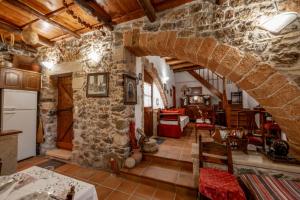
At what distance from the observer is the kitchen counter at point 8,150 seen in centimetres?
226

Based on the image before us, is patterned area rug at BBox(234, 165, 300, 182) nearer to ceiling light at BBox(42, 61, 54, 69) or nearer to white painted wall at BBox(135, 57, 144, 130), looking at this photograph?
white painted wall at BBox(135, 57, 144, 130)

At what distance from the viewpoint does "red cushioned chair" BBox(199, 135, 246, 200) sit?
1.49 meters

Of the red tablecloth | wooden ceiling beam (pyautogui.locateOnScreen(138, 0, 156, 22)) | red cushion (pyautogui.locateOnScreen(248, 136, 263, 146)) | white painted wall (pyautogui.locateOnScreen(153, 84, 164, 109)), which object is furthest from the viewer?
white painted wall (pyautogui.locateOnScreen(153, 84, 164, 109))

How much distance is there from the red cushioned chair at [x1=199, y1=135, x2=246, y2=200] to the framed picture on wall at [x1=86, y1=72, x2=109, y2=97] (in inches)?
87.2

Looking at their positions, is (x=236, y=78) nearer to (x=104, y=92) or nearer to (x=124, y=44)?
(x=124, y=44)

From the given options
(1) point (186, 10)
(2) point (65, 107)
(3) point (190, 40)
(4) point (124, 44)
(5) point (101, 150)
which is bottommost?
(5) point (101, 150)

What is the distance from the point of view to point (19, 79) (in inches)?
140

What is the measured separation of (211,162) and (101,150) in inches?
88.1

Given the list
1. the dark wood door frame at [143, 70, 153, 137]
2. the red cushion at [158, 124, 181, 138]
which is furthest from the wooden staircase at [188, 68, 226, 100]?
the dark wood door frame at [143, 70, 153, 137]

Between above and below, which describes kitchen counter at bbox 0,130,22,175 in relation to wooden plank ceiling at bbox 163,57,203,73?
below

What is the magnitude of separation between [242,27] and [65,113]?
179 inches

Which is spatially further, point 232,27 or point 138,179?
point 138,179

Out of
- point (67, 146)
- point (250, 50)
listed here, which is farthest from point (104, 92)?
point (250, 50)

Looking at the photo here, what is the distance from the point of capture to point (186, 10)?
2.38m
